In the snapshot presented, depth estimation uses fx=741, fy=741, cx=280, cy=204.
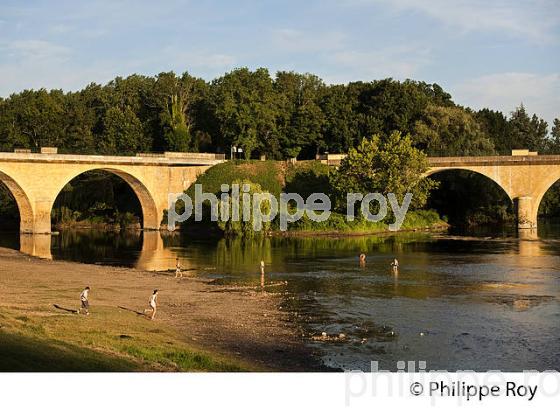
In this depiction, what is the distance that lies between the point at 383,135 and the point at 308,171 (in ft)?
47.8

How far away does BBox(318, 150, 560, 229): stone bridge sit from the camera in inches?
3706

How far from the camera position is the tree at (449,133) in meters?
106

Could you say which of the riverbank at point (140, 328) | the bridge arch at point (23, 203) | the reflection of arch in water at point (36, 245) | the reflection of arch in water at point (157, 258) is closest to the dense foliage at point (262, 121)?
the bridge arch at point (23, 203)

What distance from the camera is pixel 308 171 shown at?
105625 millimetres

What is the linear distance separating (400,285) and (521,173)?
53886 mm

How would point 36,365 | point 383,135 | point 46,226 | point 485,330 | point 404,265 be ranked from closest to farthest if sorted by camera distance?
point 36,365 → point 485,330 → point 404,265 → point 46,226 → point 383,135

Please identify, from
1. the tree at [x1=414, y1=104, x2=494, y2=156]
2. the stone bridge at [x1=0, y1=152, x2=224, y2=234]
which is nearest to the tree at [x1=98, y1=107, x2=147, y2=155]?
the stone bridge at [x1=0, y1=152, x2=224, y2=234]

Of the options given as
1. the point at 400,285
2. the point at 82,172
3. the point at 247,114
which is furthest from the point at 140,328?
the point at 247,114

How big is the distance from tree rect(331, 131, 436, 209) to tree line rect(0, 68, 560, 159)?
37.2ft

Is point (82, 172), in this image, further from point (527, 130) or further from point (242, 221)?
point (527, 130)
